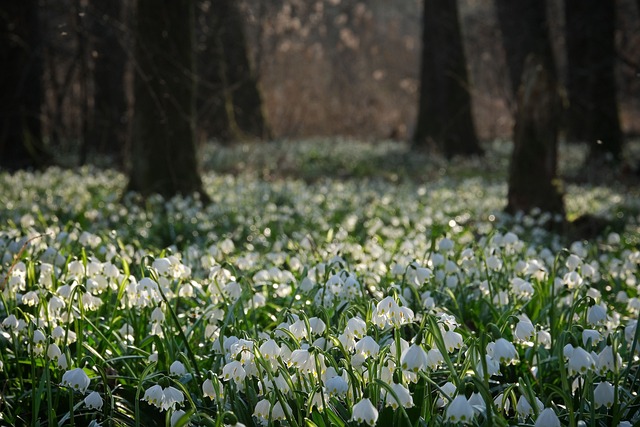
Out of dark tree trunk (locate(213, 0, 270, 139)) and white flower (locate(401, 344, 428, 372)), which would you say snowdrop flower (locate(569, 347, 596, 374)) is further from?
dark tree trunk (locate(213, 0, 270, 139))

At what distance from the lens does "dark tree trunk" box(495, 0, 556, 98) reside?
12.4 m

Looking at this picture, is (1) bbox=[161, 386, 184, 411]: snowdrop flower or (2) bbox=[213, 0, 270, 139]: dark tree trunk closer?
(1) bbox=[161, 386, 184, 411]: snowdrop flower

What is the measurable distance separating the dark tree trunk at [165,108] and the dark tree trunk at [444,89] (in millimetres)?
7766

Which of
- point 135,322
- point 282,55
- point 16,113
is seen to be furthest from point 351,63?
point 135,322

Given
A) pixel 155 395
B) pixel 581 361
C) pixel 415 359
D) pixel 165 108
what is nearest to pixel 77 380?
pixel 155 395

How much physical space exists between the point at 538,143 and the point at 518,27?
27.3ft

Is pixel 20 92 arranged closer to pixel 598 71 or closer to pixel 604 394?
pixel 598 71

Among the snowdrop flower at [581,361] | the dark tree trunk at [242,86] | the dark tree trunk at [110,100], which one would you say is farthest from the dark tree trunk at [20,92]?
the snowdrop flower at [581,361]

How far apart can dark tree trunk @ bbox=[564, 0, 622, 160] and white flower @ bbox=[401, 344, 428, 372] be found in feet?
38.3

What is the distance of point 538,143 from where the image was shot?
8094 mm

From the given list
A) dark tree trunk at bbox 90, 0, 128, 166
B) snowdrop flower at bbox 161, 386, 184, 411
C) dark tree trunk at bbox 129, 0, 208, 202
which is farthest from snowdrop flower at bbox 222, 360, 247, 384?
dark tree trunk at bbox 90, 0, 128, 166

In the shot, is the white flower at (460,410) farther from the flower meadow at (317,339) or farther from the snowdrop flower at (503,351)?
the snowdrop flower at (503,351)

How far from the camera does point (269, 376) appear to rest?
2.31m

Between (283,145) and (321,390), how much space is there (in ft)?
47.0
